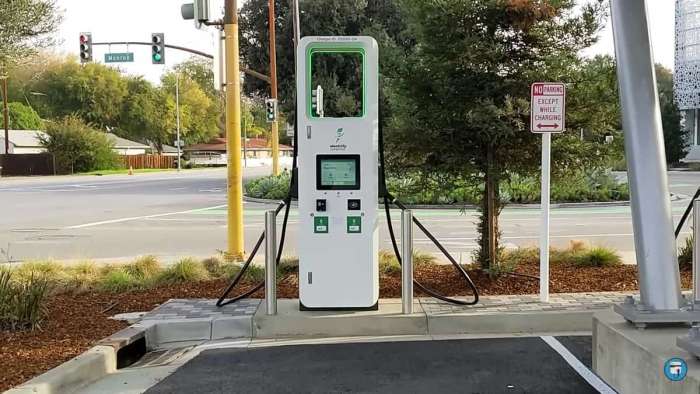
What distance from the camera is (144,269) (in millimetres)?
8641

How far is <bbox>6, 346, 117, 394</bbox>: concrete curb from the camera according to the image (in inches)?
177

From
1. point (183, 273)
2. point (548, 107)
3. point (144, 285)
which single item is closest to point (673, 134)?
point (548, 107)

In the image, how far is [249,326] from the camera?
637 cm

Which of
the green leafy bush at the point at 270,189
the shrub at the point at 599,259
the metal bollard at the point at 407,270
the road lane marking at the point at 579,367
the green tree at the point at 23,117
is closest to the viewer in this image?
the road lane marking at the point at 579,367

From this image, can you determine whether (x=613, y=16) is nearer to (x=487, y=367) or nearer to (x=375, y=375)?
(x=487, y=367)

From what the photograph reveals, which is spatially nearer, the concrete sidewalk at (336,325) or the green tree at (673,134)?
the concrete sidewalk at (336,325)

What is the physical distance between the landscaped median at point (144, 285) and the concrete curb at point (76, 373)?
0.76 ft

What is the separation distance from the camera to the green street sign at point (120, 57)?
1081 inches

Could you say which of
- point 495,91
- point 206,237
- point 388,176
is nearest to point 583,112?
point 495,91

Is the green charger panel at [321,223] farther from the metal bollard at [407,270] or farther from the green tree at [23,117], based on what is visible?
the green tree at [23,117]

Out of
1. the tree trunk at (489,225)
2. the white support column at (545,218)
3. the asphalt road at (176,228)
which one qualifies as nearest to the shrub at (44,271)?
the asphalt road at (176,228)

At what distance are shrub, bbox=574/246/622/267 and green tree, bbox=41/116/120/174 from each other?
51.2 m

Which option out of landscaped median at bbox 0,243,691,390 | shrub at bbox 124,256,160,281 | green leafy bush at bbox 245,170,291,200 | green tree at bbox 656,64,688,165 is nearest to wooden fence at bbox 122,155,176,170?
green leafy bush at bbox 245,170,291,200

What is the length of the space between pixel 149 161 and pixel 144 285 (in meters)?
65.2
